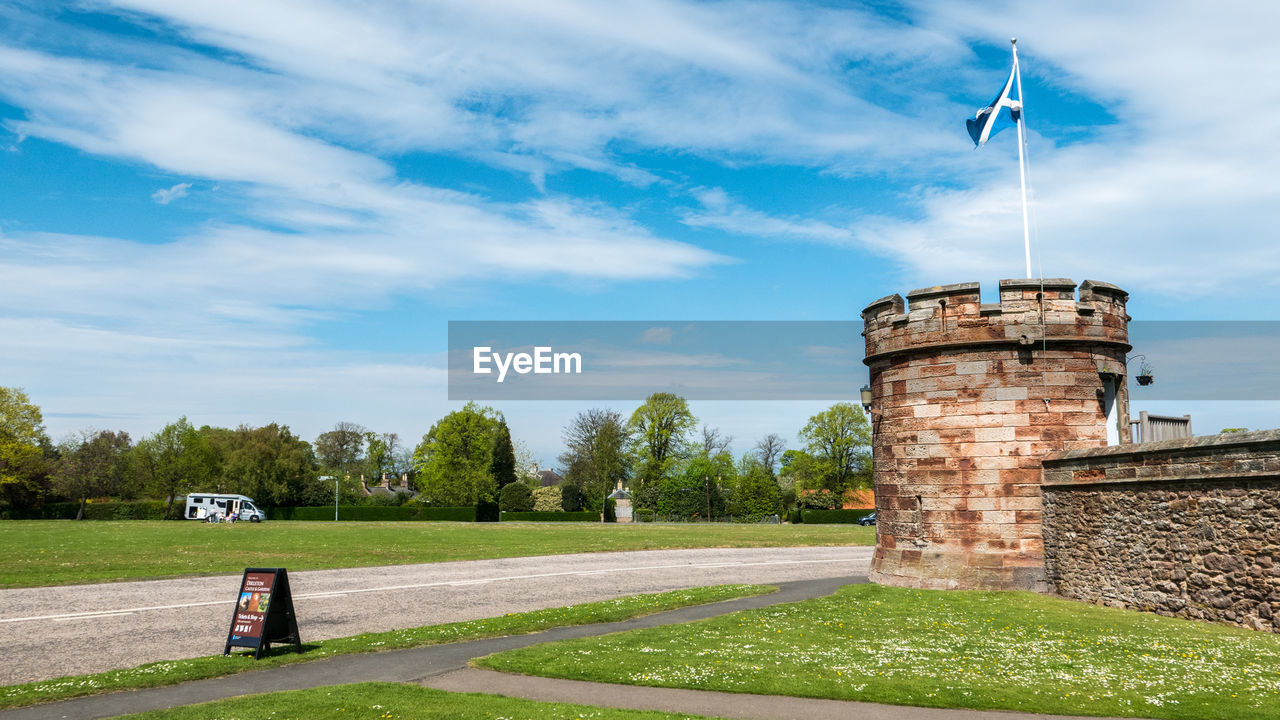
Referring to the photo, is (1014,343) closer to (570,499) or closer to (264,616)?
(264,616)

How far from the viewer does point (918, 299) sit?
19.3m

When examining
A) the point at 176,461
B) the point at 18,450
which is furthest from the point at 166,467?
the point at 18,450

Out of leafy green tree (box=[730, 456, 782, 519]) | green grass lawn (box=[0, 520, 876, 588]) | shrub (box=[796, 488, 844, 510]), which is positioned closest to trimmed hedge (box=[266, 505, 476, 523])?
leafy green tree (box=[730, 456, 782, 519])

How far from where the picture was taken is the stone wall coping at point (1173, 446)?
13352mm

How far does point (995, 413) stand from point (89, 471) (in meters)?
94.2

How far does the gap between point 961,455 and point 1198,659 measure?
7518 millimetres

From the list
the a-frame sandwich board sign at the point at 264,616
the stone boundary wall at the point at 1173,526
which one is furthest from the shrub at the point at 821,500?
the a-frame sandwich board sign at the point at 264,616

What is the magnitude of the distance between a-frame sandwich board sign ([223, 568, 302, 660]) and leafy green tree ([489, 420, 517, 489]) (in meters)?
71.2

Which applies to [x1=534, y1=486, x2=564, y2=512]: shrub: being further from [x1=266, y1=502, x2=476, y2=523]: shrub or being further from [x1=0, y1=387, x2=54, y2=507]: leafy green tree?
[x1=0, y1=387, x2=54, y2=507]: leafy green tree

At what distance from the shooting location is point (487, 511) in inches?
3059

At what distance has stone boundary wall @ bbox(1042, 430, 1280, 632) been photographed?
1338 centimetres

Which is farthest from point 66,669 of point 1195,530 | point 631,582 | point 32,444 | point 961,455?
point 32,444

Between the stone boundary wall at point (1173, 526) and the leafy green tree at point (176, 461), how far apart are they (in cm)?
8133

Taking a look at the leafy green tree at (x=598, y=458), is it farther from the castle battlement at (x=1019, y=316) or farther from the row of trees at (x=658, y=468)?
the castle battlement at (x=1019, y=316)
